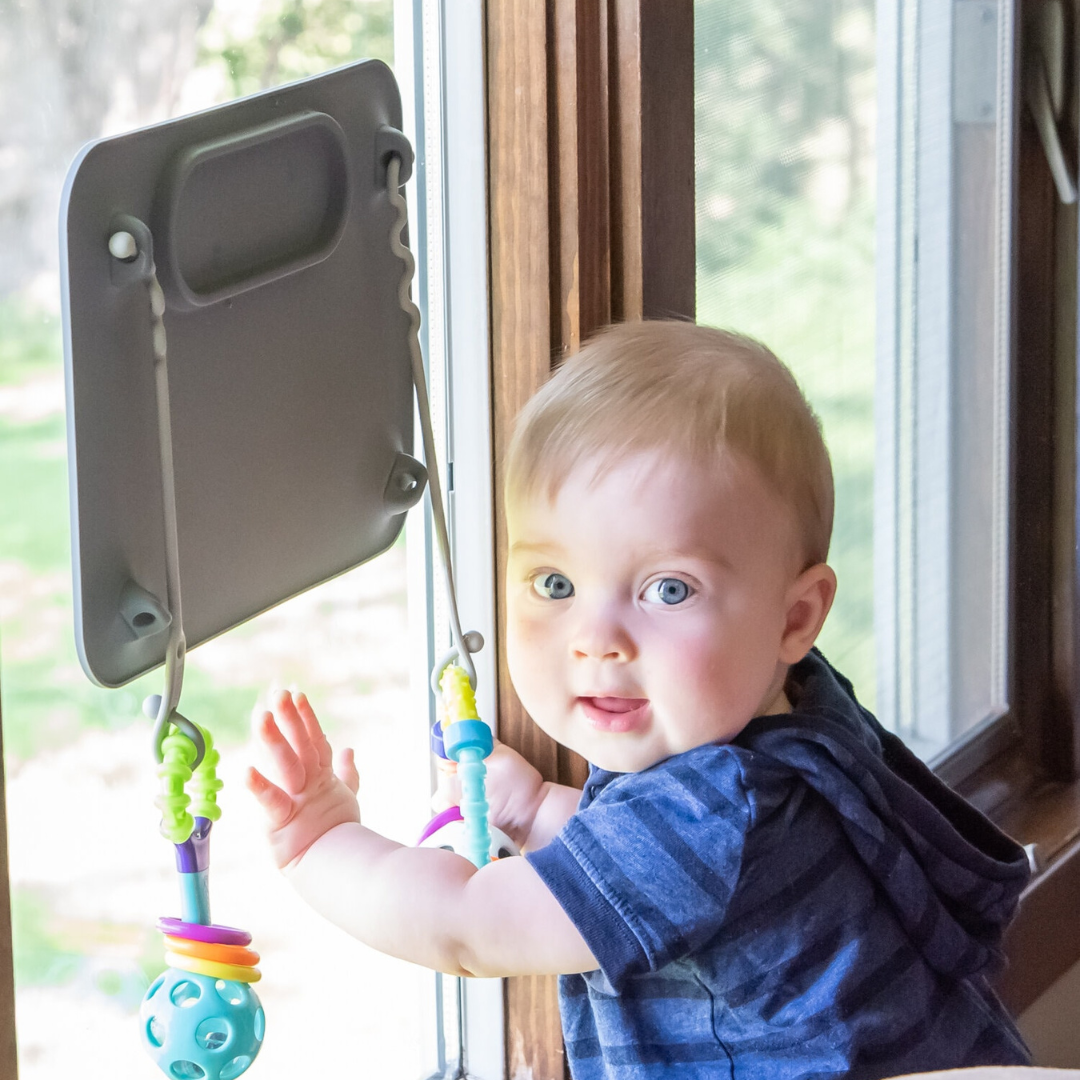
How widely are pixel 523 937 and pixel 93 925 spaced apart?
23 cm

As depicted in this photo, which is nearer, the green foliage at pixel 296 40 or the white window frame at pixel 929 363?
the green foliage at pixel 296 40

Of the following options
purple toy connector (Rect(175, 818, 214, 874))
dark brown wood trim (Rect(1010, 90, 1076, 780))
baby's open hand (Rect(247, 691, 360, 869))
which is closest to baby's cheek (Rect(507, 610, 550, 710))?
baby's open hand (Rect(247, 691, 360, 869))

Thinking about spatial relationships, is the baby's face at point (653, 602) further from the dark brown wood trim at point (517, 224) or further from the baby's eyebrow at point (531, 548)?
the dark brown wood trim at point (517, 224)

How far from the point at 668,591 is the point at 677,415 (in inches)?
3.6

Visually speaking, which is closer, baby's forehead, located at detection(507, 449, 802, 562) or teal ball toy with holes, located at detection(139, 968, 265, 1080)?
teal ball toy with holes, located at detection(139, 968, 265, 1080)

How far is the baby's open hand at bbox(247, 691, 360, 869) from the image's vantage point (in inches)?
26.4

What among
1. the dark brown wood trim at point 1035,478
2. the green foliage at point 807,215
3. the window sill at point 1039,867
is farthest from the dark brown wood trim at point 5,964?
the dark brown wood trim at point 1035,478

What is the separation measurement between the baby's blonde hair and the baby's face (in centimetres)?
1

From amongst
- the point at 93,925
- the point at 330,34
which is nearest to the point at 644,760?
the point at 93,925

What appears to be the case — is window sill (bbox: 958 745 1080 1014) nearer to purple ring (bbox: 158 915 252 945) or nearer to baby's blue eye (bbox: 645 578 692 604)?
baby's blue eye (bbox: 645 578 692 604)

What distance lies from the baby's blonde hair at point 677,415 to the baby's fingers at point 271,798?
204mm

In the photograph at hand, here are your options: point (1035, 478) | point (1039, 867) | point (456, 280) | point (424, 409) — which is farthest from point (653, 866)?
point (1035, 478)

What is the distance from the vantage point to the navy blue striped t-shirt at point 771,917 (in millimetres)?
673

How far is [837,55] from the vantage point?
4.02 feet
